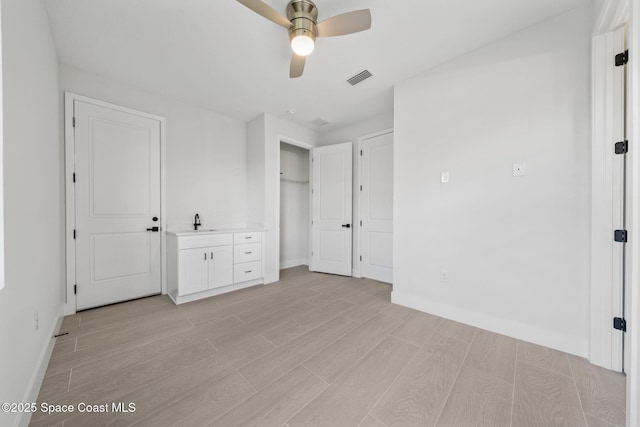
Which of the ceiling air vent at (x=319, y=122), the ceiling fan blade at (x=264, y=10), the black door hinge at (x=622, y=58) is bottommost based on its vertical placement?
the black door hinge at (x=622, y=58)

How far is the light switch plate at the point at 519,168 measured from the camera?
78.9 inches

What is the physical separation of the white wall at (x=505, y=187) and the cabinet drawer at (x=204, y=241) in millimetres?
2318

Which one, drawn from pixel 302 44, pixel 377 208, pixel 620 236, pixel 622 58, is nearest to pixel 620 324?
pixel 620 236

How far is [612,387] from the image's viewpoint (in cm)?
146

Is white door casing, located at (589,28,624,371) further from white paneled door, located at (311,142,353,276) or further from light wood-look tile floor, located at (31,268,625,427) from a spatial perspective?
white paneled door, located at (311,142,353,276)

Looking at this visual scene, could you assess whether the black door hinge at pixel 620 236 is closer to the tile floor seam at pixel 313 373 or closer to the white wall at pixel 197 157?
the tile floor seam at pixel 313 373

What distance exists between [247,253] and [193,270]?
744 millimetres

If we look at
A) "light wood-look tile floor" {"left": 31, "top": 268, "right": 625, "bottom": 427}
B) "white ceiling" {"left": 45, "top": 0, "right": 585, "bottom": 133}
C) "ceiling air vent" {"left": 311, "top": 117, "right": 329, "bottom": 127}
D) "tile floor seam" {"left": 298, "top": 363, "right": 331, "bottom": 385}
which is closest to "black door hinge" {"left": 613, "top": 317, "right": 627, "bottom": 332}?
"light wood-look tile floor" {"left": 31, "top": 268, "right": 625, "bottom": 427}

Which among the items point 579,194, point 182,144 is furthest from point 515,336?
point 182,144

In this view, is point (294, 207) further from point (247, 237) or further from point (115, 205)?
point (115, 205)

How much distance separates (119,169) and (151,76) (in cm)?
116

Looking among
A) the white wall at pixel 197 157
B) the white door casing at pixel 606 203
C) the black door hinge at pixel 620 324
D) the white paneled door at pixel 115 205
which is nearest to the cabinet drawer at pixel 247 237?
the white wall at pixel 197 157

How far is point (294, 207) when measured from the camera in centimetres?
489

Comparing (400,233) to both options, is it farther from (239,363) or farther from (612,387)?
(239,363)
